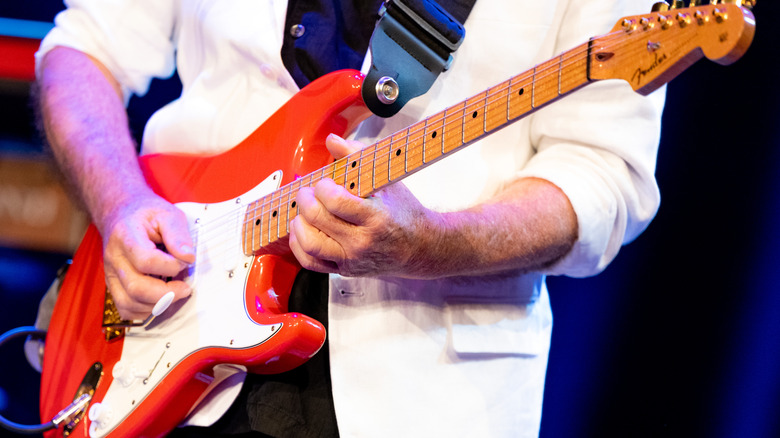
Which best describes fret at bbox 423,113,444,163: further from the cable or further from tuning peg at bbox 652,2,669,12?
the cable

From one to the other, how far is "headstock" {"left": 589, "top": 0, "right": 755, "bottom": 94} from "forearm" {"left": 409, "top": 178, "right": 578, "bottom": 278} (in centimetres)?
30

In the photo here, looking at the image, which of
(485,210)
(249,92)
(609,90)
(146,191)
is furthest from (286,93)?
(609,90)

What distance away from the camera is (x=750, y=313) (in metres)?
1.47

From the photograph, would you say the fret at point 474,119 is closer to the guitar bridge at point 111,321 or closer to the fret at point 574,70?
the fret at point 574,70

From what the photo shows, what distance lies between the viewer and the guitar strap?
40.5 inches

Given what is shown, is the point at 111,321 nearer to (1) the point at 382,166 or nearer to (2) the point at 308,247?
(2) the point at 308,247

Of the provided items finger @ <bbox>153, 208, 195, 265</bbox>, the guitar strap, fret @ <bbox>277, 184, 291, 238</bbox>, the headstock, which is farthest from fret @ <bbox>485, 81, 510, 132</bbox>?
finger @ <bbox>153, 208, 195, 265</bbox>

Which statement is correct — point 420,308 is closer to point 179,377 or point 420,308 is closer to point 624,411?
point 179,377

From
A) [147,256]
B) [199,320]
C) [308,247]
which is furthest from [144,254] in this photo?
[308,247]

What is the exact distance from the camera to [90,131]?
1.39 m

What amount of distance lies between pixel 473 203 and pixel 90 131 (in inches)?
31.9

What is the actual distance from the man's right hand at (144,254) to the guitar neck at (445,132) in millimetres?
189

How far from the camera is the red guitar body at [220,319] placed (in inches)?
40.3

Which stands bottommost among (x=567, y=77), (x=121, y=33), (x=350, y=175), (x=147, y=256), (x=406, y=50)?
(x=147, y=256)
